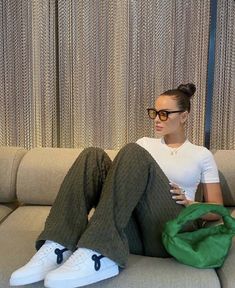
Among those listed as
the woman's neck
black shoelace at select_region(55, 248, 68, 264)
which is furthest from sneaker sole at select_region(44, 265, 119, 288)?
the woman's neck

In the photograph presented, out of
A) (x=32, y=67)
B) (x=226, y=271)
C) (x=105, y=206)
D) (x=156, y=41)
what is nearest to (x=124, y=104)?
(x=156, y=41)

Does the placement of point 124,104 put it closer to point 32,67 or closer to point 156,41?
point 156,41

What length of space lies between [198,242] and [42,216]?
0.80 meters

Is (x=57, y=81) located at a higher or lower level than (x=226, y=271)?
higher

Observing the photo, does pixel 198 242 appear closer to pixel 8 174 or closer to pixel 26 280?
pixel 26 280

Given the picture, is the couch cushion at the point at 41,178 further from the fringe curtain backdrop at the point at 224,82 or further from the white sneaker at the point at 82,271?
the fringe curtain backdrop at the point at 224,82

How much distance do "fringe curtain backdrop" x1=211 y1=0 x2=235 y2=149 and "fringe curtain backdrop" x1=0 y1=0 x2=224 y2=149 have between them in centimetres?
7

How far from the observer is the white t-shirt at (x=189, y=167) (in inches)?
66.6

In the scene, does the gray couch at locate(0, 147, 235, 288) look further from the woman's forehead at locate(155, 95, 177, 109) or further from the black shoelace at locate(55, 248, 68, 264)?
the woman's forehead at locate(155, 95, 177, 109)

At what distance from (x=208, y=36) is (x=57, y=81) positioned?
85 centimetres

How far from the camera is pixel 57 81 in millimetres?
2234

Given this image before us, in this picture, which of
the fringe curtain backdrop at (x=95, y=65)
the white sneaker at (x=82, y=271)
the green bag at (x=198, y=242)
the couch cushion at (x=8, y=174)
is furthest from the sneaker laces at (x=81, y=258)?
the fringe curtain backdrop at (x=95, y=65)

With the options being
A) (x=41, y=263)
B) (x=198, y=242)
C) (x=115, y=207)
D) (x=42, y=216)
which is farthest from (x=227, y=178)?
(x=41, y=263)

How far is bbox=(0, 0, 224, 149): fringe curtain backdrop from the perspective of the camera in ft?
7.01
